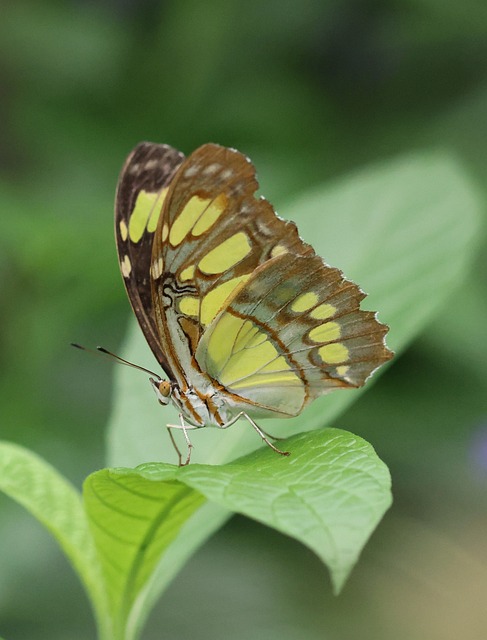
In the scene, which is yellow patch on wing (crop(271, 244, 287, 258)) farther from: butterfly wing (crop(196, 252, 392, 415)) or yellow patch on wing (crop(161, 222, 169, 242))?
yellow patch on wing (crop(161, 222, 169, 242))

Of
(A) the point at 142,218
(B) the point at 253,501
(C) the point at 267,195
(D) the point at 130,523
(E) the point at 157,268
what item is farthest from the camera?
(C) the point at 267,195

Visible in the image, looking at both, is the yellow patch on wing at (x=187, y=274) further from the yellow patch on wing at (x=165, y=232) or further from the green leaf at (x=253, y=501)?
the green leaf at (x=253, y=501)

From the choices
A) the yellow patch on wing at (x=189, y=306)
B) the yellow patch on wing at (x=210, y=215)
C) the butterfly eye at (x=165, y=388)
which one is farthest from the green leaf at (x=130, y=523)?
the yellow patch on wing at (x=210, y=215)

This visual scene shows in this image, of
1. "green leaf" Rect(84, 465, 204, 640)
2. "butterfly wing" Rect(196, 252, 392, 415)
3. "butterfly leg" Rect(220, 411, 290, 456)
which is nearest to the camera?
"green leaf" Rect(84, 465, 204, 640)

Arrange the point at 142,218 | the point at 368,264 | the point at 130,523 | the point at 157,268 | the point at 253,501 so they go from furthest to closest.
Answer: the point at 368,264 < the point at 142,218 < the point at 157,268 < the point at 130,523 < the point at 253,501

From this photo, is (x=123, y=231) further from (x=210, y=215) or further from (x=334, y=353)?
(x=334, y=353)

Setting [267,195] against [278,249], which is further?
[267,195]

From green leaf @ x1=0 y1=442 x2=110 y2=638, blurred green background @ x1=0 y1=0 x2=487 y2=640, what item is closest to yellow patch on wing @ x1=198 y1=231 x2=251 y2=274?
green leaf @ x1=0 y1=442 x2=110 y2=638

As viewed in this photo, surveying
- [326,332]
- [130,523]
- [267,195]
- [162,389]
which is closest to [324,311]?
[326,332]
